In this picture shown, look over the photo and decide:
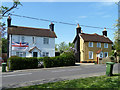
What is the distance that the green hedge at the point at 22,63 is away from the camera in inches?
742

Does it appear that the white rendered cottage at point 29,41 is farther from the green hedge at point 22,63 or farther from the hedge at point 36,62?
the green hedge at point 22,63

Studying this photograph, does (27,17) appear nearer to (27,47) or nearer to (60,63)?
(60,63)

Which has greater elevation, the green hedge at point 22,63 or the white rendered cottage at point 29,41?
the white rendered cottage at point 29,41

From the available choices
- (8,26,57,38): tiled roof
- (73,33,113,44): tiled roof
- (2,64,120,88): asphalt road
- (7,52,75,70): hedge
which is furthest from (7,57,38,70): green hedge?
(73,33,113,44): tiled roof

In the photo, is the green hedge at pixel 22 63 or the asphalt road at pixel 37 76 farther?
the green hedge at pixel 22 63

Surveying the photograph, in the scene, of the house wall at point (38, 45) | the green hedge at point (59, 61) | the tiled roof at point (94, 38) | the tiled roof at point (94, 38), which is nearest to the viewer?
the green hedge at point (59, 61)

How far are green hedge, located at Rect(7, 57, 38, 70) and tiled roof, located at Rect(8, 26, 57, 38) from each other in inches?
410

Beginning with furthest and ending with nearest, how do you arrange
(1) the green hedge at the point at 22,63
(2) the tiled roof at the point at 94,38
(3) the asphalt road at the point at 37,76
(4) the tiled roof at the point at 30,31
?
(2) the tiled roof at the point at 94,38
(4) the tiled roof at the point at 30,31
(1) the green hedge at the point at 22,63
(3) the asphalt road at the point at 37,76

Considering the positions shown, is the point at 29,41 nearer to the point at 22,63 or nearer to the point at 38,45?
the point at 38,45

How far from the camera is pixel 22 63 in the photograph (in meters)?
19.6

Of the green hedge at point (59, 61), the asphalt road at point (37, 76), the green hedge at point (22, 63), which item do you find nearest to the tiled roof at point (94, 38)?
the green hedge at point (59, 61)

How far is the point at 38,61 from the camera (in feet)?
69.4

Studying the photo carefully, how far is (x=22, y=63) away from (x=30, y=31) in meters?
12.8

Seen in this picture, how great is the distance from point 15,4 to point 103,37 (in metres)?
36.2
